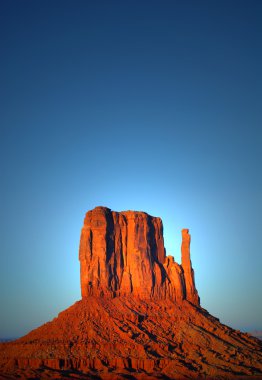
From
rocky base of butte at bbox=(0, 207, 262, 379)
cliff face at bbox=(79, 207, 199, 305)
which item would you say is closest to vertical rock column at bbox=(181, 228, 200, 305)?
cliff face at bbox=(79, 207, 199, 305)

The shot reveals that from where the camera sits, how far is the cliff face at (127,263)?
96.7m

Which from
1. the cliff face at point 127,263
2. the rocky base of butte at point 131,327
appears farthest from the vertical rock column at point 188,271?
the rocky base of butte at point 131,327

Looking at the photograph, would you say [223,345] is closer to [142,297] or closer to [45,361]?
[142,297]

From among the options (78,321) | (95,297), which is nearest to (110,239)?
(95,297)

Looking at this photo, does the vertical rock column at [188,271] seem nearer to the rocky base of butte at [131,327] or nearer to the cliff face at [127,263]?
the cliff face at [127,263]

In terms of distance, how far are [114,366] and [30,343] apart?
687 inches

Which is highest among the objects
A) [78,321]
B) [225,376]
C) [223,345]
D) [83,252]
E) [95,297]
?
[83,252]

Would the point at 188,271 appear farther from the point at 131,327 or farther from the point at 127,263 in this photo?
the point at 131,327

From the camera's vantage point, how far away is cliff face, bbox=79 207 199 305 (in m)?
96.7

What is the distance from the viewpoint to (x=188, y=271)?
102938 mm

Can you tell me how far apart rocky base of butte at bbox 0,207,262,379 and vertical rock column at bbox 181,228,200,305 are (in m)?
0.23

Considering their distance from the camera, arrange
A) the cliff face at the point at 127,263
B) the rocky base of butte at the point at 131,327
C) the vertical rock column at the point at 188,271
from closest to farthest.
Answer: the rocky base of butte at the point at 131,327 < the cliff face at the point at 127,263 < the vertical rock column at the point at 188,271

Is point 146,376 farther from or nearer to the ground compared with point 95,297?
nearer to the ground

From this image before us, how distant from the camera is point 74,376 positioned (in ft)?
222
